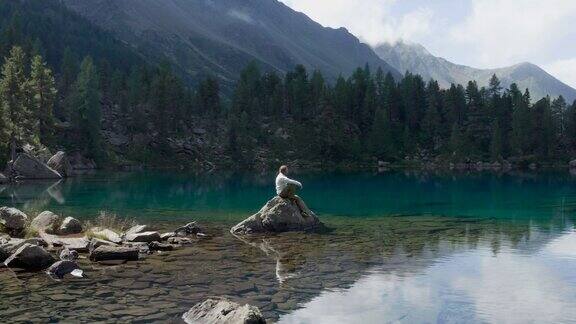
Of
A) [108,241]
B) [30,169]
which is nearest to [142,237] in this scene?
[108,241]

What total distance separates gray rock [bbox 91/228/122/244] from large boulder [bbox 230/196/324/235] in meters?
7.90

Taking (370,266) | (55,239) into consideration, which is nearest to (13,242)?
(55,239)

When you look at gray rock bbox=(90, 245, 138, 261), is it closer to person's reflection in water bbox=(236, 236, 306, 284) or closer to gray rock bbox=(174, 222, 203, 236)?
person's reflection in water bbox=(236, 236, 306, 284)

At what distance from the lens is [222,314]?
52.2 feet

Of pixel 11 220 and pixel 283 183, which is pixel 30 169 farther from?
pixel 283 183

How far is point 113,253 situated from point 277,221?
41.2 feet

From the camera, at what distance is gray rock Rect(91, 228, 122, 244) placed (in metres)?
29.4

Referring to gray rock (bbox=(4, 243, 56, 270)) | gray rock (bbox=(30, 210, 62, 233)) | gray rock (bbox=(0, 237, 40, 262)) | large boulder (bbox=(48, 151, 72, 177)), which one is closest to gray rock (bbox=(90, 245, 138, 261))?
gray rock (bbox=(4, 243, 56, 270))

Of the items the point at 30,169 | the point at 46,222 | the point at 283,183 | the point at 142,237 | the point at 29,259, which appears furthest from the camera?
the point at 30,169

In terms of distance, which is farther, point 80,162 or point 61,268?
point 80,162

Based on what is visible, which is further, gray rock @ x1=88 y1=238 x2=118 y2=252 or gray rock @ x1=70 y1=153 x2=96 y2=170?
gray rock @ x1=70 y1=153 x2=96 y2=170

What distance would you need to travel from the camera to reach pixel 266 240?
3234 centimetres

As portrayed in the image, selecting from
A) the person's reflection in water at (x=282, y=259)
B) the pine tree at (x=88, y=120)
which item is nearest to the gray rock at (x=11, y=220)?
the person's reflection in water at (x=282, y=259)

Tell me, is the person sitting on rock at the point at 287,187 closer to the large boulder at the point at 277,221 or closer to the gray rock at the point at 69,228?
the large boulder at the point at 277,221
